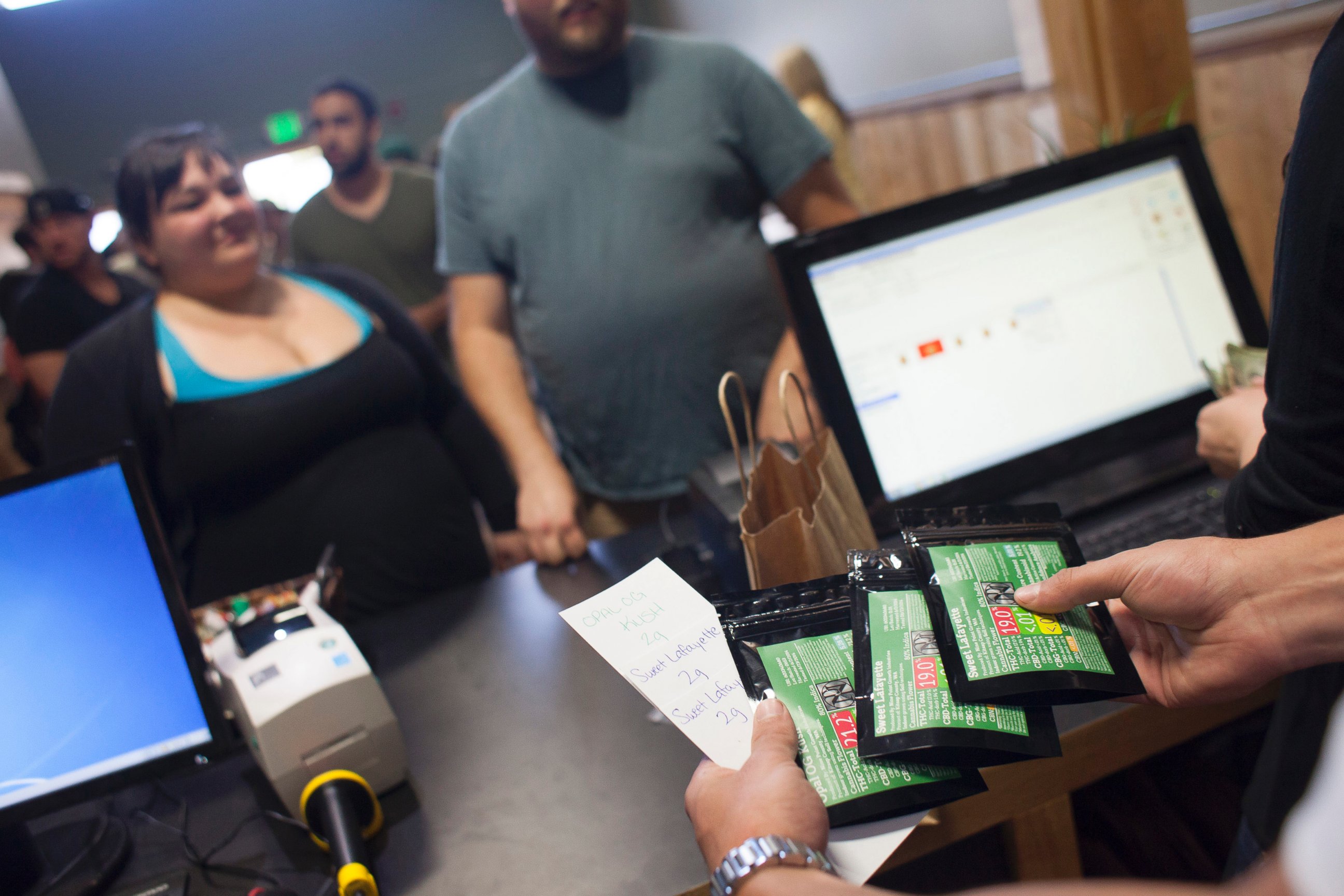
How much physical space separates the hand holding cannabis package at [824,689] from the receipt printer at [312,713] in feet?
1.29

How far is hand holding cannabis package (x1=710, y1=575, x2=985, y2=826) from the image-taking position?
58 centimetres

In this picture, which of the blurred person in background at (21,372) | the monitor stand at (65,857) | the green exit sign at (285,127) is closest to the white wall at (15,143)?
the green exit sign at (285,127)

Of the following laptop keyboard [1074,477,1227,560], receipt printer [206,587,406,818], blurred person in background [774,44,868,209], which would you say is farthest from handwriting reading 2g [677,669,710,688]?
blurred person in background [774,44,868,209]

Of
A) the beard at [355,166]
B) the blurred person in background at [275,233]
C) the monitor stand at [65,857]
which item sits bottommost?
the monitor stand at [65,857]

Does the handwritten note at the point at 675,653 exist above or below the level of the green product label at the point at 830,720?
above

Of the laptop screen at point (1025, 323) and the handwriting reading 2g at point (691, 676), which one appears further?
the laptop screen at point (1025, 323)

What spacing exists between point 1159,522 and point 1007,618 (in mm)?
476

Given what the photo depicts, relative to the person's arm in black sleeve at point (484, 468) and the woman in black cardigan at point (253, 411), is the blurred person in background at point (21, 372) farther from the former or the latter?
the person's arm in black sleeve at point (484, 468)

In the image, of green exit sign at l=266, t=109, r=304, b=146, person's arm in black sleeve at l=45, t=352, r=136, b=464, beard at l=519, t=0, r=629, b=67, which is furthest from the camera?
green exit sign at l=266, t=109, r=304, b=146

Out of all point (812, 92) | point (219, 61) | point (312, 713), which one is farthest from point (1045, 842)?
point (219, 61)

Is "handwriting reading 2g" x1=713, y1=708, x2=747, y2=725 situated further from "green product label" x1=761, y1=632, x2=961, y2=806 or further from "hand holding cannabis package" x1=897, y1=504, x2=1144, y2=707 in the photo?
"hand holding cannabis package" x1=897, y1=504, x2=1144, y2=707

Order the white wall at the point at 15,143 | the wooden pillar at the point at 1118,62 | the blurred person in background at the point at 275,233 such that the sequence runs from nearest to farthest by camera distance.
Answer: the wooden pillar at the point at 1118,62 → the blurred person in background at the point at 275,233 → the white wall at the point at 15,143

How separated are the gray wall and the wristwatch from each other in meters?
7.33

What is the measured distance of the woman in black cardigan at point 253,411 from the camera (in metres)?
1.41
